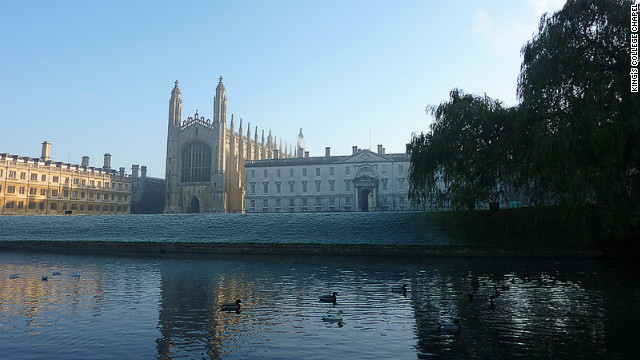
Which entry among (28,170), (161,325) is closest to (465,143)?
(161,325)

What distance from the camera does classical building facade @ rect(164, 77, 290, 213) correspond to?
88.1m

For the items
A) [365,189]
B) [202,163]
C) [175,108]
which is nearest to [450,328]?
[365,189]

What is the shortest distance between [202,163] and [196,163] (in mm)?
1457

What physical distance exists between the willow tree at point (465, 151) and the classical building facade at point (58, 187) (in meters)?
61.3

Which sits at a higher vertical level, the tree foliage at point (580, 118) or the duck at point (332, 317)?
the tree foliage at point (580, 118)

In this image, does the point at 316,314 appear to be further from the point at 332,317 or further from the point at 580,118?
the point at 580,118

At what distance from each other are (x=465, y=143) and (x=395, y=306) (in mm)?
21829

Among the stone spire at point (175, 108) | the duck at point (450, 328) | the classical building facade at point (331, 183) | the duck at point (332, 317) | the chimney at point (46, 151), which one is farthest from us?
the stone spire at point (175, 108)

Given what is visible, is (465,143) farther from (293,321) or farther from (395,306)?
(293,321)

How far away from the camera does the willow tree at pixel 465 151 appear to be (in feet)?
102

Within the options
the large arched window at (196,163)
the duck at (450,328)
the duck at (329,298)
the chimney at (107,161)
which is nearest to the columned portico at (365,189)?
the large arched window at (196,163)

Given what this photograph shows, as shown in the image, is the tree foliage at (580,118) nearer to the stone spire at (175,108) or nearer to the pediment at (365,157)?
the pediment at (365,157)

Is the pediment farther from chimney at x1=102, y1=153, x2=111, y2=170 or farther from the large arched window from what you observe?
chimney at x1=102, y1=153, x2=111, y2=170

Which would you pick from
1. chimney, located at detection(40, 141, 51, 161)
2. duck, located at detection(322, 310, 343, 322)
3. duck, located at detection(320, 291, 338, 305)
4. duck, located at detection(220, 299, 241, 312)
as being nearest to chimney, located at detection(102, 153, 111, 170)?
chimney, located at detection(40, 141, 51, 161)
